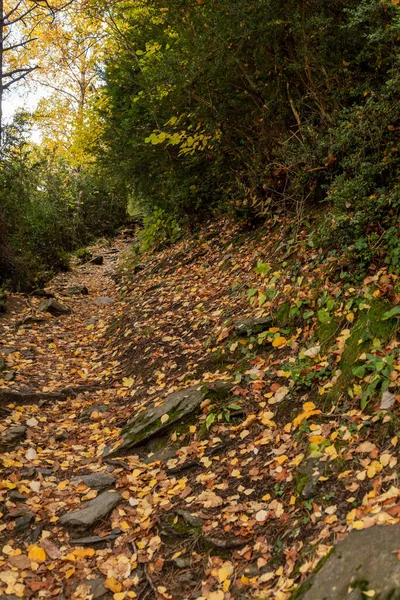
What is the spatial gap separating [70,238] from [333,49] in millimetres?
12600

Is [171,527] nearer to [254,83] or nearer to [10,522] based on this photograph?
[10,522]

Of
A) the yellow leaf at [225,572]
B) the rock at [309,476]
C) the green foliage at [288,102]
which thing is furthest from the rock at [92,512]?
the green foliage at [288,102]

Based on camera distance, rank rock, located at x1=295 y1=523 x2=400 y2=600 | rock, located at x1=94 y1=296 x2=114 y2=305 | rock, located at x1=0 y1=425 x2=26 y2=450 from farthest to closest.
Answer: rock, located at x1=94 y1=296 x2=114 y2=305 < rock, located at x1=0 y1=425 x2=26 y2=450 < rock, located at x1=295 y1=523 x2=400 y2=600

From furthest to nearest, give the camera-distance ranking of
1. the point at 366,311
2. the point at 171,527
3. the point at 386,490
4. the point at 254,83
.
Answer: the point at 254,83, the point at 366,311, the point at 171,527, the point at 386,490

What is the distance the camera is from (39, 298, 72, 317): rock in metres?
10.0

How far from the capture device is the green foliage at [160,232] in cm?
1123

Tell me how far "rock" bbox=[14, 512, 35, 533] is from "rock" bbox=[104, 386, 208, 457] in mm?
1027

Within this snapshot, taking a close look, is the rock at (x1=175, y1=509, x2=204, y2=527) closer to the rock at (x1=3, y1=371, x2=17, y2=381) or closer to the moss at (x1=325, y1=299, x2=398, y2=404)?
the moss at (x1=325, y1=299, x2=398, y2=404)

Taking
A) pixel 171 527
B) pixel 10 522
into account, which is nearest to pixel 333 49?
pixel 171 527

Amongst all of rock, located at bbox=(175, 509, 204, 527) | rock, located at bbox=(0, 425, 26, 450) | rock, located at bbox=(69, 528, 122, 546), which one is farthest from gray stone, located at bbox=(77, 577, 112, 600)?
rock, located at bbox=(0, 425, 26, 450)

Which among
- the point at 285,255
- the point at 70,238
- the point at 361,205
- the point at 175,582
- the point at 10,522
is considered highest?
the point at 70,238

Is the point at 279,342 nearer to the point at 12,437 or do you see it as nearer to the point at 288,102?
the point at 12,437

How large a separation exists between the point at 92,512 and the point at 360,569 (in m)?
2.30

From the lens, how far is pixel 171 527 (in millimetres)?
3561
